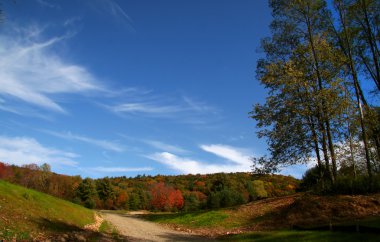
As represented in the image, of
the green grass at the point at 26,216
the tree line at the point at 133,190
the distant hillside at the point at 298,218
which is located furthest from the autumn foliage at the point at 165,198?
the green grass at the point at 26,216

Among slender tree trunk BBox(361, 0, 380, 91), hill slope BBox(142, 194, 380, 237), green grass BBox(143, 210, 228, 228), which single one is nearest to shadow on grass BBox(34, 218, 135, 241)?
hill slope BBox(142, 194, 380, 237)

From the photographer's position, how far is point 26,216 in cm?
1719

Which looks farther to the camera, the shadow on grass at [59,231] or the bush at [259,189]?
the bush at [259,189]

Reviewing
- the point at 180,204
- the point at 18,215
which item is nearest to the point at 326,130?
the point at 18,215

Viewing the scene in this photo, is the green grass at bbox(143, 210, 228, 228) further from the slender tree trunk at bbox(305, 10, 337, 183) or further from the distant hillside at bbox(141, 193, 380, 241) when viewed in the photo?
the slender tree trunk at bbox(305, 10, 337, 183)

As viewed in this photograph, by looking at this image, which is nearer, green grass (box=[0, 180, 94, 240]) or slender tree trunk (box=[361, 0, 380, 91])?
green grass (box=[0, 180, 94, 240])

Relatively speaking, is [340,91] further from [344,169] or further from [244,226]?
[244,226]

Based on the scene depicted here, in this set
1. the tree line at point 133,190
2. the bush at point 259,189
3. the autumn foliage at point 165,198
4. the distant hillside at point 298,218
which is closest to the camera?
the distant hillside at point 298,218

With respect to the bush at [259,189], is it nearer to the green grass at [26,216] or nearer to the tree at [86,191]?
the tree at [86,191]

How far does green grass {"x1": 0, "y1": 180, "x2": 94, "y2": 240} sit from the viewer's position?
47.3 ft

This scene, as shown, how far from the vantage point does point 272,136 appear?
24.9 meters

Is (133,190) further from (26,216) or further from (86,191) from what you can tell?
(26,216)

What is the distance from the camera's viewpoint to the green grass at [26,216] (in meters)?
14.4

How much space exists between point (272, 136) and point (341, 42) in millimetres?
9065
